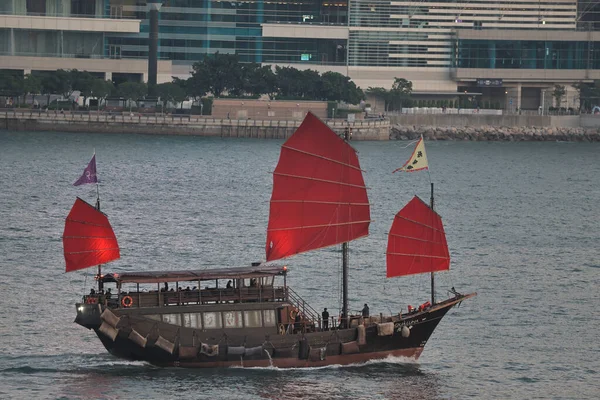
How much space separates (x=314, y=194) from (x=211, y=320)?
21.0 feet

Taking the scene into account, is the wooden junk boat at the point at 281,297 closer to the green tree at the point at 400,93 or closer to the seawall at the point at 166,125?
the seawall at the point at 166,125

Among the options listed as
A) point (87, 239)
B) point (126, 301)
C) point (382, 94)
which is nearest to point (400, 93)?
point (382, 94)

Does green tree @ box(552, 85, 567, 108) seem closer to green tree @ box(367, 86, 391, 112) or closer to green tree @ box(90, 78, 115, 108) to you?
green tree @ box(367, 86, 391, 112)

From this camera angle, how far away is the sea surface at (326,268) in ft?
165

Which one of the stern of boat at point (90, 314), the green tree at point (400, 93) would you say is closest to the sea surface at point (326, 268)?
the stern of boat at point (90, 314)

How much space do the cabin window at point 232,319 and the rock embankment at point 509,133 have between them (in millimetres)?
127750

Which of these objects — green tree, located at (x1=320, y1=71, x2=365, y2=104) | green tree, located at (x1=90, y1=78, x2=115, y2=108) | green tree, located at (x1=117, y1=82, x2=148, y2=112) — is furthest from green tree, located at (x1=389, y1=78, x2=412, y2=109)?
green tree, located at (x1=90, y1=78, x2=115, y2=108)

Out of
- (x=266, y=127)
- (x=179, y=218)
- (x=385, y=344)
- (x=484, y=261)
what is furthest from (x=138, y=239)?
(x=266, y=127)

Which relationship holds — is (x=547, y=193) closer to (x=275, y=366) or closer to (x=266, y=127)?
(x=266, y=127)

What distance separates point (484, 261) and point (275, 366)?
26.5 metres

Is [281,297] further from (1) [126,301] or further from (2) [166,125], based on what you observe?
(2) [166,125]

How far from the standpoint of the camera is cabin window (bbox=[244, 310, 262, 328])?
51.0 m

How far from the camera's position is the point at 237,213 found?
308 ft

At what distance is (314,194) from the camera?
5450 centimetres
